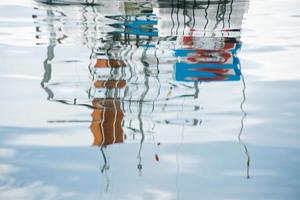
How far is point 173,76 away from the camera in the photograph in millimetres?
8211

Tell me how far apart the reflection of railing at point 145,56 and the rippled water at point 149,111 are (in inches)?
1.1

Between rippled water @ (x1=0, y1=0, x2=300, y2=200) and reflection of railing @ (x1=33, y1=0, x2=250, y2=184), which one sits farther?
reflection of railing @ (x1=33, y1=0, x2=250, y2=184)

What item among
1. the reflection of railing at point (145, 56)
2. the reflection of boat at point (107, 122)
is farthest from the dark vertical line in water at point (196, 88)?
the reflection of boat at point (107, 122)

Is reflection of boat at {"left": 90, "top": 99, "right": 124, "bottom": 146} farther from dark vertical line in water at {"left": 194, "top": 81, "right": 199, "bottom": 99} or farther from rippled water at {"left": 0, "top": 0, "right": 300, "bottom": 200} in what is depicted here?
dark vertical line in water at {"left": 194, "top": 81, "right": 199, "bottom": 99}

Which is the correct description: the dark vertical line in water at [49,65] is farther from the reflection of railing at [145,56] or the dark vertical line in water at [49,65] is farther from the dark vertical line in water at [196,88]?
the dark vertical line in water at [196,88]

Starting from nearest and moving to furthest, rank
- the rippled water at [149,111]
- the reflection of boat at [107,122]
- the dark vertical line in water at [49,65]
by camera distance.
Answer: the rippled water at [149,111] < the reflection of boat at [107,122] < the dark vertical line in water at [49,65]

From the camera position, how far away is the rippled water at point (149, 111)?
4820 mm

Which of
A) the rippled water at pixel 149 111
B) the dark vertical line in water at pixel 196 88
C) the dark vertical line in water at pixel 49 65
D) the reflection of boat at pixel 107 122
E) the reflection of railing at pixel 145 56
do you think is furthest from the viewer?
the dark vertical line in water at pixel 49 65

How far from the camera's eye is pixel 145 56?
9.42m

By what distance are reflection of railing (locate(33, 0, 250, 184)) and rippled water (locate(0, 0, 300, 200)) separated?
0.03 metres

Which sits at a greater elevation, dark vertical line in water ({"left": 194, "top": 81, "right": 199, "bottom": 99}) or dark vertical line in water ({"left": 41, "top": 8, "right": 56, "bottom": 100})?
dark vertical line in water ({"left": 194, "top": 81, "right": 199, "bottom": 99})

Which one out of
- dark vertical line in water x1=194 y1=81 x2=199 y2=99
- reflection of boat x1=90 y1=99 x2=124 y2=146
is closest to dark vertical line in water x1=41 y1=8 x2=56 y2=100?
reflection of boat x1=90 y1=99 x2=124 y2=146

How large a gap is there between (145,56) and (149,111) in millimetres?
2932

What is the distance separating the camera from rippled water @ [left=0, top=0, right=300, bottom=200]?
4.82 meters
